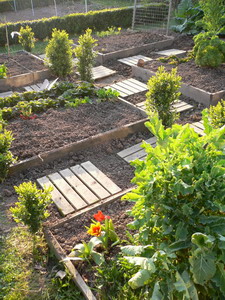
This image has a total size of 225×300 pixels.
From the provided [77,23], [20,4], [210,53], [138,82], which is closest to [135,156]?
[138,82]

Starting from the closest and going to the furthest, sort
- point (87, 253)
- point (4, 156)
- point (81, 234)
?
point (87, 253) < point (81, 234) < point (4, 156)

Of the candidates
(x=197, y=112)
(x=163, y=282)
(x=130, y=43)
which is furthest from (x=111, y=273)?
(x=130, y=43)

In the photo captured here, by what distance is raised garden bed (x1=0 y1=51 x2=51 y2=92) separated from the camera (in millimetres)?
6926

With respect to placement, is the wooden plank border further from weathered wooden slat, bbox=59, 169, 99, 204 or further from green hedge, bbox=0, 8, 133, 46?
green hedge, bbox=0, 8, 133, 46

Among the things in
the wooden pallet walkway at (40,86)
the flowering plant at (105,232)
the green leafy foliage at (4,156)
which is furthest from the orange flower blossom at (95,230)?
the wooden pallet walkway at (40,86)

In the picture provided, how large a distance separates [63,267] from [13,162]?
1728 mm

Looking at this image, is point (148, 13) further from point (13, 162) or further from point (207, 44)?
point (13, 162)

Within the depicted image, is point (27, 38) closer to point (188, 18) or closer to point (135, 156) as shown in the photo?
point (188, 18)

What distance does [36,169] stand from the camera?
4277 millimetres

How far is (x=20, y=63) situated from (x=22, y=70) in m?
0.60

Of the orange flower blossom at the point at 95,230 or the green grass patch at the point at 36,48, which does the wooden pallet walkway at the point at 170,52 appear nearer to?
the green grass patch at the point at 36,48

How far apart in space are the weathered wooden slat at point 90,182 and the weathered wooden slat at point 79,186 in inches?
1.9

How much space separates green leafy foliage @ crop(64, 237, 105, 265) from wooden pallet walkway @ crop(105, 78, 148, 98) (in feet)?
13.0

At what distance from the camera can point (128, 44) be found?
9180 millimetres
